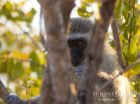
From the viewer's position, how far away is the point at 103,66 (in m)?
4.14

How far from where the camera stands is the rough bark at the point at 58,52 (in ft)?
3.54

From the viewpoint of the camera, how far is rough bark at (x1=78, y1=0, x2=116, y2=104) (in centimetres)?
115

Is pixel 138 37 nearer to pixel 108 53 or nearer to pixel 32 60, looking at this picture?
pixel 108 53

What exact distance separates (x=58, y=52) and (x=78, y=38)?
3064 mm

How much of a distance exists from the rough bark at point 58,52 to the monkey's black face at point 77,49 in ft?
8.70

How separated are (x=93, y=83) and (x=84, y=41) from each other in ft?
9.67

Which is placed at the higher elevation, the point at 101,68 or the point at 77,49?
the point at 77,49

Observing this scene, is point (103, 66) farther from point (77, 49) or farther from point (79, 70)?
point (79, 70)

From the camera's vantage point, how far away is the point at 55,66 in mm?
1111

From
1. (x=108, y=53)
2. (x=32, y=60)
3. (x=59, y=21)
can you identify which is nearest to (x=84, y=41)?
(x=108, y=53)

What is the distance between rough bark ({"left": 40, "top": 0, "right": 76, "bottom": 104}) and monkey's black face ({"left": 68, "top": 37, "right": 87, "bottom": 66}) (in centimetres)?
265

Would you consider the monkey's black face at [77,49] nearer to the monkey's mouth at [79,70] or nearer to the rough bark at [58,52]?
the monkey's mouth at [79,70]

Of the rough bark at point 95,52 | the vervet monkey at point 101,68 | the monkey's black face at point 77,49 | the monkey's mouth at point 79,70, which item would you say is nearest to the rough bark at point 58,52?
the rough bark at point 95,52

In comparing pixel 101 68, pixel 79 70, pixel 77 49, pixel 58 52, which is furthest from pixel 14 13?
pixel 101 68
